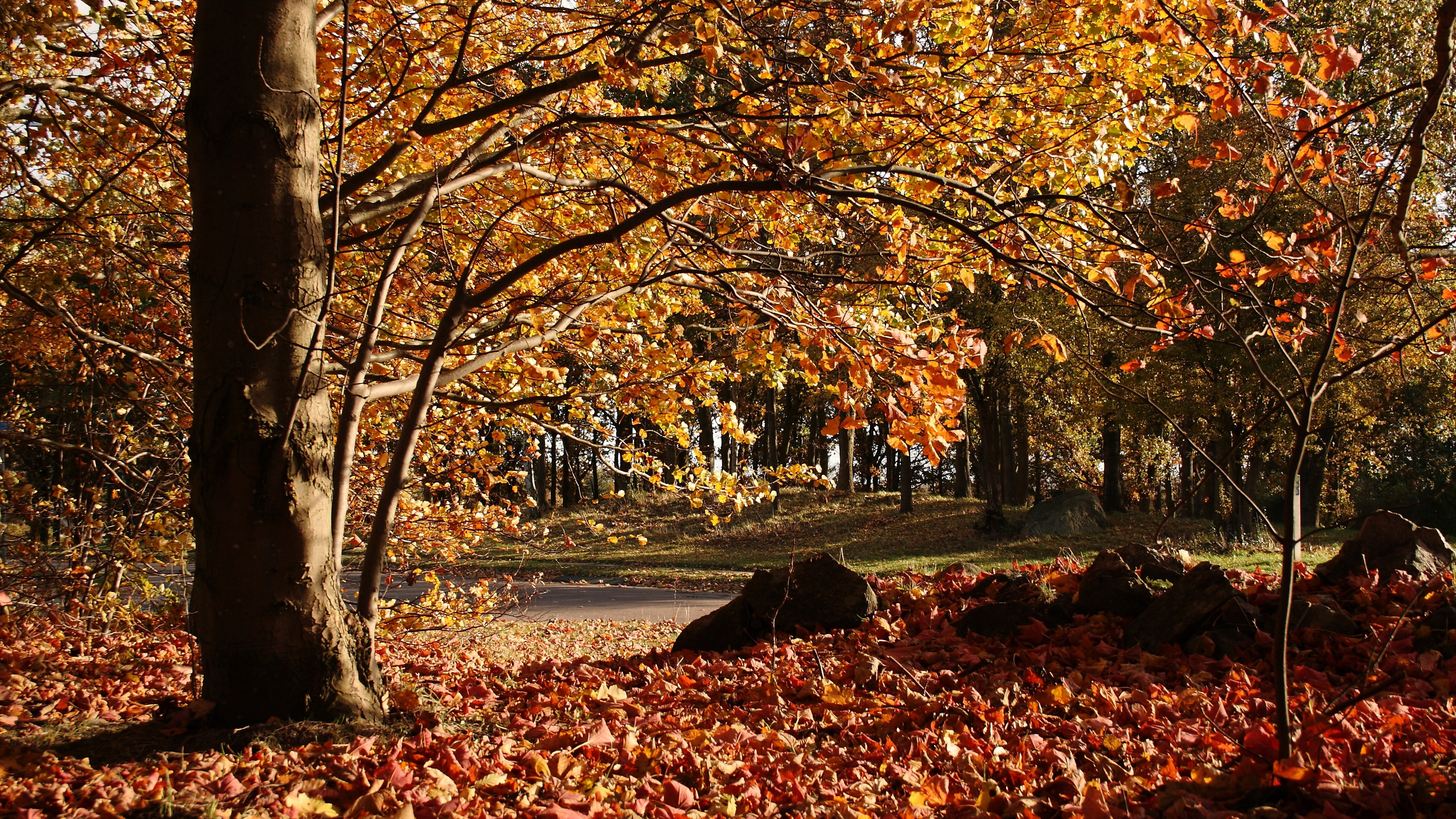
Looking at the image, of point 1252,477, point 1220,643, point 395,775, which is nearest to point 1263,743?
point 1220,643

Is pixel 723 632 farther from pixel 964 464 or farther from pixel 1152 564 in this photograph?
pixel 964 464

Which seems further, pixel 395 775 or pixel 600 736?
pixel 600 736

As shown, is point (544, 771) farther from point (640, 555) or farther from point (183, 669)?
point (640, 555)

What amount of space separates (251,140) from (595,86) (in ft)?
9.55

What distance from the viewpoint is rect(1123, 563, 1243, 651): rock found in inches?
192

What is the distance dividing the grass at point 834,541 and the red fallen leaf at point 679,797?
373 inches

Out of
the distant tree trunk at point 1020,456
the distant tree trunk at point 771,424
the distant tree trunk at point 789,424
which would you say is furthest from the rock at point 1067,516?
the distant tree trunk at point 789,424

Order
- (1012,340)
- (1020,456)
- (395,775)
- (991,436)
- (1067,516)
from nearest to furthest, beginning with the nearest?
1. (395,775)
2. (1012,340)
3. (1067,516)
4. (991,436)
5. (1020,456)

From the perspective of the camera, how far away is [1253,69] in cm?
309

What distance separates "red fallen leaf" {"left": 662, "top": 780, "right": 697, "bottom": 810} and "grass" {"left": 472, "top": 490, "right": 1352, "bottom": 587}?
373 inches

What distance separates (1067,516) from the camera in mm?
17891

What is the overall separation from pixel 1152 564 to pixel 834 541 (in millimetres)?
14742

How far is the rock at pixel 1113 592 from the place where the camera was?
540 centimetres

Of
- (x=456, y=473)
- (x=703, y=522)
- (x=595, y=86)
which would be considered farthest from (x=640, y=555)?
(x=595, y=86)
